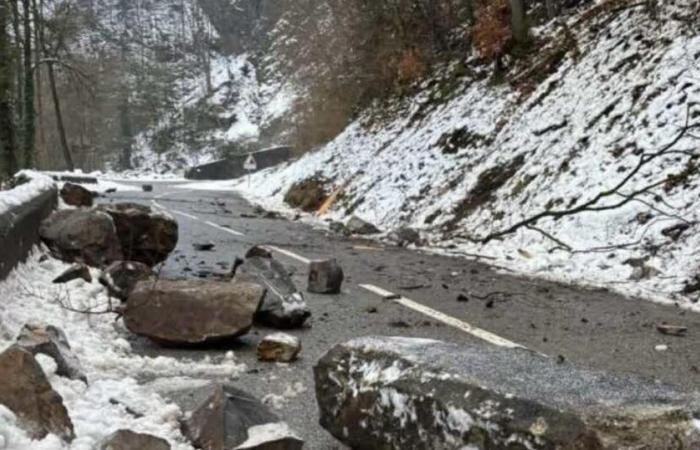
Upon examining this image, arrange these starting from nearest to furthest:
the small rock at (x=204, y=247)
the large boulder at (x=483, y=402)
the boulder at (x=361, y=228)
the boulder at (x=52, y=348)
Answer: the large boulder at (x=483, y=402)
the boulder at (x=52, y=348)
the small rock at (x=204, y=247)
the boulder at (x=361, y=228)

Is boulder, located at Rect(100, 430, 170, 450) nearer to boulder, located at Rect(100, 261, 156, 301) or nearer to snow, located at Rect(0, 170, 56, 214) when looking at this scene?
boulder, located at Rect(100, 261, 156, 301)

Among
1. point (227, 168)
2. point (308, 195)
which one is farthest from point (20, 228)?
point (227, 168)

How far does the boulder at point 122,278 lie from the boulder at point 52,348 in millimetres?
2086

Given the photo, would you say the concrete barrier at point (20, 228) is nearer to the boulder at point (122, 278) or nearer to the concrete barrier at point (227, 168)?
the boulder at point (122, 278)

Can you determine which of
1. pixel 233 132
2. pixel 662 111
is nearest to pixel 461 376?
pixel 662 111

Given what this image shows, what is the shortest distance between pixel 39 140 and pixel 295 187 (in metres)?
28.8

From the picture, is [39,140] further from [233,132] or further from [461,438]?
[461,438]

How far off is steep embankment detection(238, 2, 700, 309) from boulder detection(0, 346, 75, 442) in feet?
20.1

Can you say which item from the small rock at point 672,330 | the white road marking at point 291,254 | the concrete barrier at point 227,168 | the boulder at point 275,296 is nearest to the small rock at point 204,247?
the white road marking at point 291,254

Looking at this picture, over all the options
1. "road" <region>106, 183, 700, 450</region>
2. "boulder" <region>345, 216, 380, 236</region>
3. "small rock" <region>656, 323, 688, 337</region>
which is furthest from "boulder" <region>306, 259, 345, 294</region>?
"boulder" <region>345, 216, 380, 236</region>

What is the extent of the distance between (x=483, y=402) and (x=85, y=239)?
588 cm

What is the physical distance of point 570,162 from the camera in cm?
1187

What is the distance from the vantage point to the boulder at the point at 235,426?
9.98 feet

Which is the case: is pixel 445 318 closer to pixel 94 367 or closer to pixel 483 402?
pixel 94 367
